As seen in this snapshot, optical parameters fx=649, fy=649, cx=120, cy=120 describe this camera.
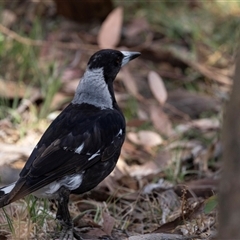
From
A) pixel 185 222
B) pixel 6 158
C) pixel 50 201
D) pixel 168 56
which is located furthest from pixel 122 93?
pixel 185 222

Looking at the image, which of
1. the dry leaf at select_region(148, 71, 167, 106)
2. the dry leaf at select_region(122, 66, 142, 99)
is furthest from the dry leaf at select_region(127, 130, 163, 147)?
the dry leaf at select_region(122, 66, 142, 99)

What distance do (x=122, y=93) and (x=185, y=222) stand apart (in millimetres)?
2635

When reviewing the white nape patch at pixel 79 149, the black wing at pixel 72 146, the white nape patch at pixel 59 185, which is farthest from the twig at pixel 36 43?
the white nape patch at pixel 59 185

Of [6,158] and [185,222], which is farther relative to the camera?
[6,158]

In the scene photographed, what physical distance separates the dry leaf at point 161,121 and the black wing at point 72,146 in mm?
1607

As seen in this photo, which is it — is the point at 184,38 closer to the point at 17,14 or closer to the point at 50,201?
the point at 17,14

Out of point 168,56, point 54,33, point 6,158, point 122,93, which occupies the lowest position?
point 6,158

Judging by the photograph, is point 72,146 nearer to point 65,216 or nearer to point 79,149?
point 79,149

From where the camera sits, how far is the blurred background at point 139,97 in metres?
3.72

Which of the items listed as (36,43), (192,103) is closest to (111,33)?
(36,43)

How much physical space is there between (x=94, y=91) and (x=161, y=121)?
163 centimetres

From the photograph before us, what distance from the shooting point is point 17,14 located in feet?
23.0

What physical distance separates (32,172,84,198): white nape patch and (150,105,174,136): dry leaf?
2.04m

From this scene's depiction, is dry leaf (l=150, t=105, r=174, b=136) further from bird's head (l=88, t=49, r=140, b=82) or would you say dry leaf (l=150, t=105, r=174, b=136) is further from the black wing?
the black wing
